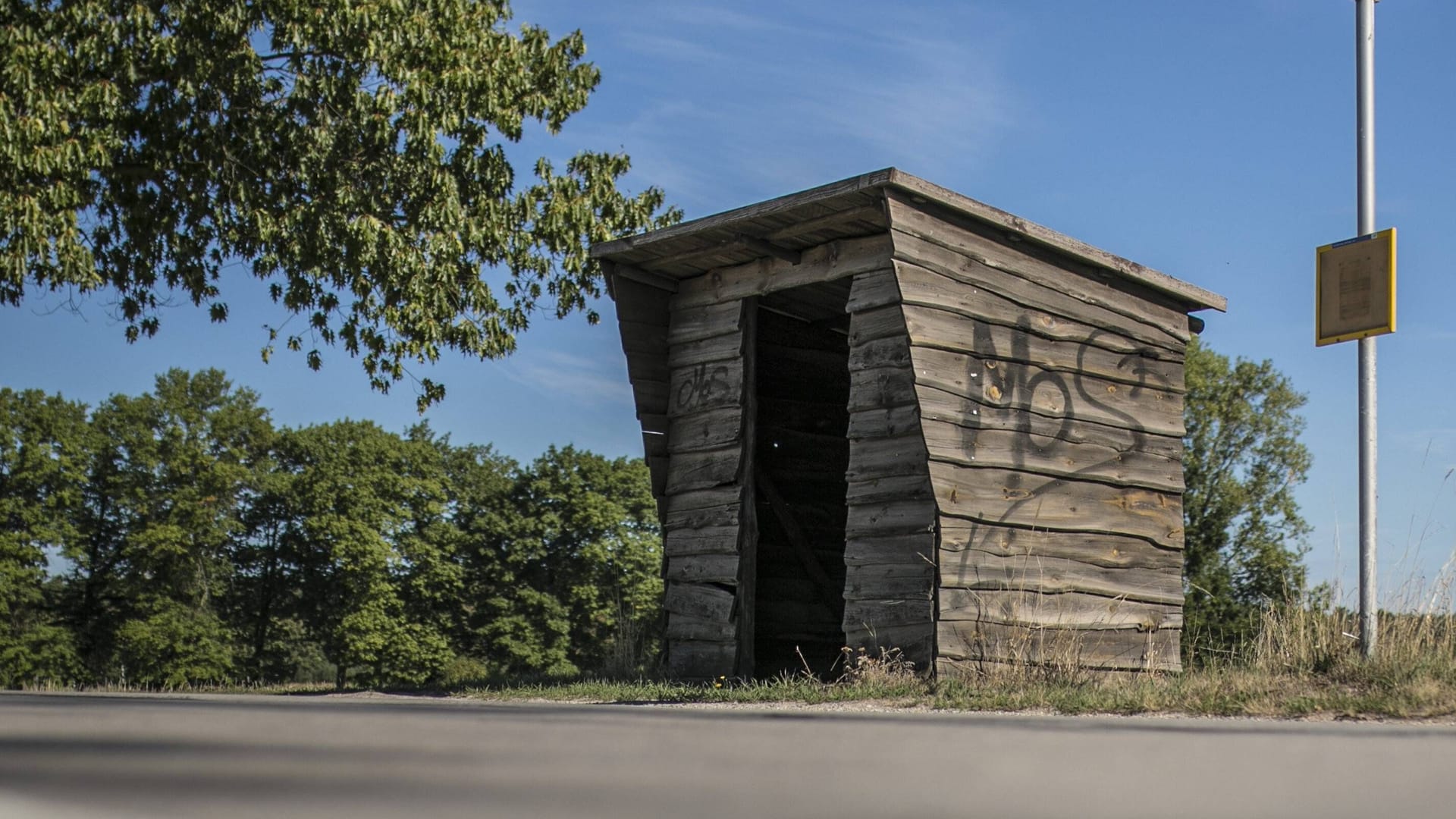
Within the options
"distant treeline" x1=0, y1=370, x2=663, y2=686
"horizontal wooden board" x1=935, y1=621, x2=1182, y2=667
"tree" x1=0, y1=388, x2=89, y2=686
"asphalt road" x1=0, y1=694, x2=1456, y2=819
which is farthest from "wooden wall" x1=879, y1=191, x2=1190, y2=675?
"tree" x1=0, y1=388, x2=89, y2=686

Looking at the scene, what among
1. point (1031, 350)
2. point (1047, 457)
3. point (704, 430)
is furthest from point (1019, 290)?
point (704, 430)

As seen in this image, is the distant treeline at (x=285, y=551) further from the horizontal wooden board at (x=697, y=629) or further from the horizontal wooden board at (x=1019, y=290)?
the horizontal wooden board at (x=1019, y=290)

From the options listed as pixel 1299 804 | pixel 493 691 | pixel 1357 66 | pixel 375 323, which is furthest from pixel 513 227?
pixel 1299 804

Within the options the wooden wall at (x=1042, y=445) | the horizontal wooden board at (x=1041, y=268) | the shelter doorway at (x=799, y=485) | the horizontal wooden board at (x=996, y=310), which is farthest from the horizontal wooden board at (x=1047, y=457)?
the shelter doorway at (x=799, y=485)

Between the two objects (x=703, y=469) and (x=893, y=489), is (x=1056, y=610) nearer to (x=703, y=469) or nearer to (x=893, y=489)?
(x=893, y=489)

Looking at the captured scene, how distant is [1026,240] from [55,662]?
1408 inches

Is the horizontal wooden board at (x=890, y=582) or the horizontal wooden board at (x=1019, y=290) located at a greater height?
the horizontal wooden board at (x=1019, y=290)

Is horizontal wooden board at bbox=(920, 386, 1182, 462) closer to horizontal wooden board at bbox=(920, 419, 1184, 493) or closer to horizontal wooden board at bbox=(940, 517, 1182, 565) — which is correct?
horizontal wooden board at bbox=(920, 419, 1184, 493)

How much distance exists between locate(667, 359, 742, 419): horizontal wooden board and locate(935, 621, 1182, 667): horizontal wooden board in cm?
296

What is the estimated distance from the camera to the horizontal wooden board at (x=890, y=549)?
32.4ft

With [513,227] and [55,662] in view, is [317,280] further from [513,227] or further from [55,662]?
[55,662]

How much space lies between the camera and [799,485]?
13148 mm

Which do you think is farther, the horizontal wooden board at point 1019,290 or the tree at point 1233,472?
the tree at point 1233,472

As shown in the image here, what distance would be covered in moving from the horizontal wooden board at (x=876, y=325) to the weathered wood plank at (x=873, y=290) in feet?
0.18
